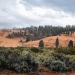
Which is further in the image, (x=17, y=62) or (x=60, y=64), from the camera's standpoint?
(x=60, y=64)

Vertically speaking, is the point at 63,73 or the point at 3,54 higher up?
the point at 3,54

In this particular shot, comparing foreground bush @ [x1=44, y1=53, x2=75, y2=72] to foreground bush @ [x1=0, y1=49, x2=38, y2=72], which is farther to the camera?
foreground bush @ [x1=44, y1=53, x2=75, y2=72]

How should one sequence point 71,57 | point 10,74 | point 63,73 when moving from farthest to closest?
point 71,57 → point 63,73 → point 10,74

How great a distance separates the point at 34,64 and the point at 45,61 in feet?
4.28

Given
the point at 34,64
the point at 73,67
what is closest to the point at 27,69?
the point at 34,64

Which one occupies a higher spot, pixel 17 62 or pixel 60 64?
pixel 17 62

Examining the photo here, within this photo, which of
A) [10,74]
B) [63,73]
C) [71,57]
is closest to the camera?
[10,74]

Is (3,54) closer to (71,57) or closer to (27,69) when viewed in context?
(27,69)

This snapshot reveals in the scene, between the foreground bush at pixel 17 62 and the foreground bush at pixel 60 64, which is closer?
the foreground bush at pixel 17 62

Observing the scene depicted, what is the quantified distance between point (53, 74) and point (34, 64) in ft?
5.77

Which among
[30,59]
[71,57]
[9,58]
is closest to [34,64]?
[30,59]

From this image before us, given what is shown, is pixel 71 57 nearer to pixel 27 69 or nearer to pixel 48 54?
pixel 48 54

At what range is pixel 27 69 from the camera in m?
24.8

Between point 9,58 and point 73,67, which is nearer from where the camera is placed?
point 9,58
